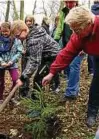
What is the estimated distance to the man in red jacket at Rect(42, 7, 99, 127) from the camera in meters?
4.08

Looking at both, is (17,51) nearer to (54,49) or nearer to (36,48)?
(54,49)

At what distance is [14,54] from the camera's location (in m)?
6.48

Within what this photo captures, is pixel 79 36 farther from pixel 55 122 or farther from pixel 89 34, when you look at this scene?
pixel 55 122

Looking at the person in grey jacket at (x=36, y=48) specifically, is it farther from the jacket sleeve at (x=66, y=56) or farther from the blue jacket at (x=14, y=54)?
the jacket sleeve at (x=66, y=56)

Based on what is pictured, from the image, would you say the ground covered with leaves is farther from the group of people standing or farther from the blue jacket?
the blue jacket

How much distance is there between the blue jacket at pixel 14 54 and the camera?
251 inches

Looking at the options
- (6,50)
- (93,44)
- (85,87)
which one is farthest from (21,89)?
(93,44)

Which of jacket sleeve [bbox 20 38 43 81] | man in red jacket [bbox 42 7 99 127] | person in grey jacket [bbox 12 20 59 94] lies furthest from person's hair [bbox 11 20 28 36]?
man in red jacket [bbox 42 7 99 127]

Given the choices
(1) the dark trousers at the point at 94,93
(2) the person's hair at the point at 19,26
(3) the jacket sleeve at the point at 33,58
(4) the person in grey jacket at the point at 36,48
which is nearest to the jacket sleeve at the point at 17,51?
(4) the person in grey jacket at the point at 36,48

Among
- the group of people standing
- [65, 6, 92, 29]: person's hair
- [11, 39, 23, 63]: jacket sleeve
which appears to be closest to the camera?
[65, 6, 92, 29]: person's hair

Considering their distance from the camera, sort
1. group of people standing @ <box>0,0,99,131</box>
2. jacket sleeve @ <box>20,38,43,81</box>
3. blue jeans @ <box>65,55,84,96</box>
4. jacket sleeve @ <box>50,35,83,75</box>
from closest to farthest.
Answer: group of people standing @ <box>0,0,99,131</box> → jacket sleeve @ <box>50,35,83,75</box> → jacket sleeve @ <box>20,38,43,81</box> → blue jeans @ <box>65,55,84,96</box>

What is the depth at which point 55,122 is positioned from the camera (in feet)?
16.6

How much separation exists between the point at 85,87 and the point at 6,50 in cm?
207

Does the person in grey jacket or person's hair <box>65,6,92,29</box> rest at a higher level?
person's hair <box>65,6,92,29</box>
